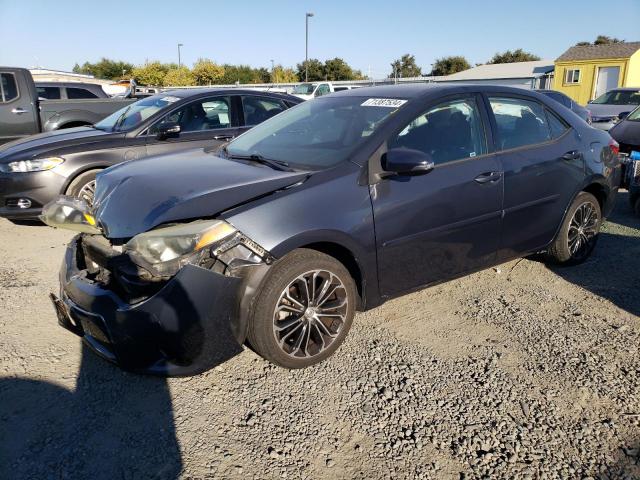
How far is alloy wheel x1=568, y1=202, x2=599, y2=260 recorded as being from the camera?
448cm

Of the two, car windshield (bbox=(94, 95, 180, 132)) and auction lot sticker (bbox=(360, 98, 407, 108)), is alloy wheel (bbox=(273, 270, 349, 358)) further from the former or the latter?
car windshield (bbox=(94, 95, 180, 132))

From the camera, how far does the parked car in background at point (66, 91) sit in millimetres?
11742

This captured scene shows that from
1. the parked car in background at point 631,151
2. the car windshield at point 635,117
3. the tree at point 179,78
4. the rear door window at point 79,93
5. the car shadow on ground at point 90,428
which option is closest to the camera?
the car shadow on ground at point 90,428

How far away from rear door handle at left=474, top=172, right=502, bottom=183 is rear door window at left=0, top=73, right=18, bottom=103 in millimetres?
8764

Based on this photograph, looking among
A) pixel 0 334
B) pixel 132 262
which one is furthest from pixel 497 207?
pixel 0 334

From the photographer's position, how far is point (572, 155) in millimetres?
4215

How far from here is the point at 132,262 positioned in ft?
8.54

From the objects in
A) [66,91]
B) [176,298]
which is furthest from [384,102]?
[66,91]

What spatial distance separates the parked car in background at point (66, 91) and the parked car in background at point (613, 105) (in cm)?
1260

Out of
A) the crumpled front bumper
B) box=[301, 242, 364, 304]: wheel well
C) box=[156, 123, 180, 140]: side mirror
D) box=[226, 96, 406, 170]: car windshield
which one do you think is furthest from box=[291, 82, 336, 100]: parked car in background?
the crumpled front bumper

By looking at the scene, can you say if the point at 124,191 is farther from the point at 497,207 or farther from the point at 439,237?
the point at 497,207

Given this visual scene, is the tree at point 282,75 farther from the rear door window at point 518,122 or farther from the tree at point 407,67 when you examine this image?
the rear door window at point 518,122

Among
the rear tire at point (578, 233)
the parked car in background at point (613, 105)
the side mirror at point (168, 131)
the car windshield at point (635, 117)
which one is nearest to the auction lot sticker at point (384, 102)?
the rear tire at point (578, 233)

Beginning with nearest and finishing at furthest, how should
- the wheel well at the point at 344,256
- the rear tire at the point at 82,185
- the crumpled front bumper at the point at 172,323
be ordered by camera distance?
the crumpled front bumper at the point at 172,323 → the wheel well at the point at 344,256 → the rear tire at the point at 82,185
